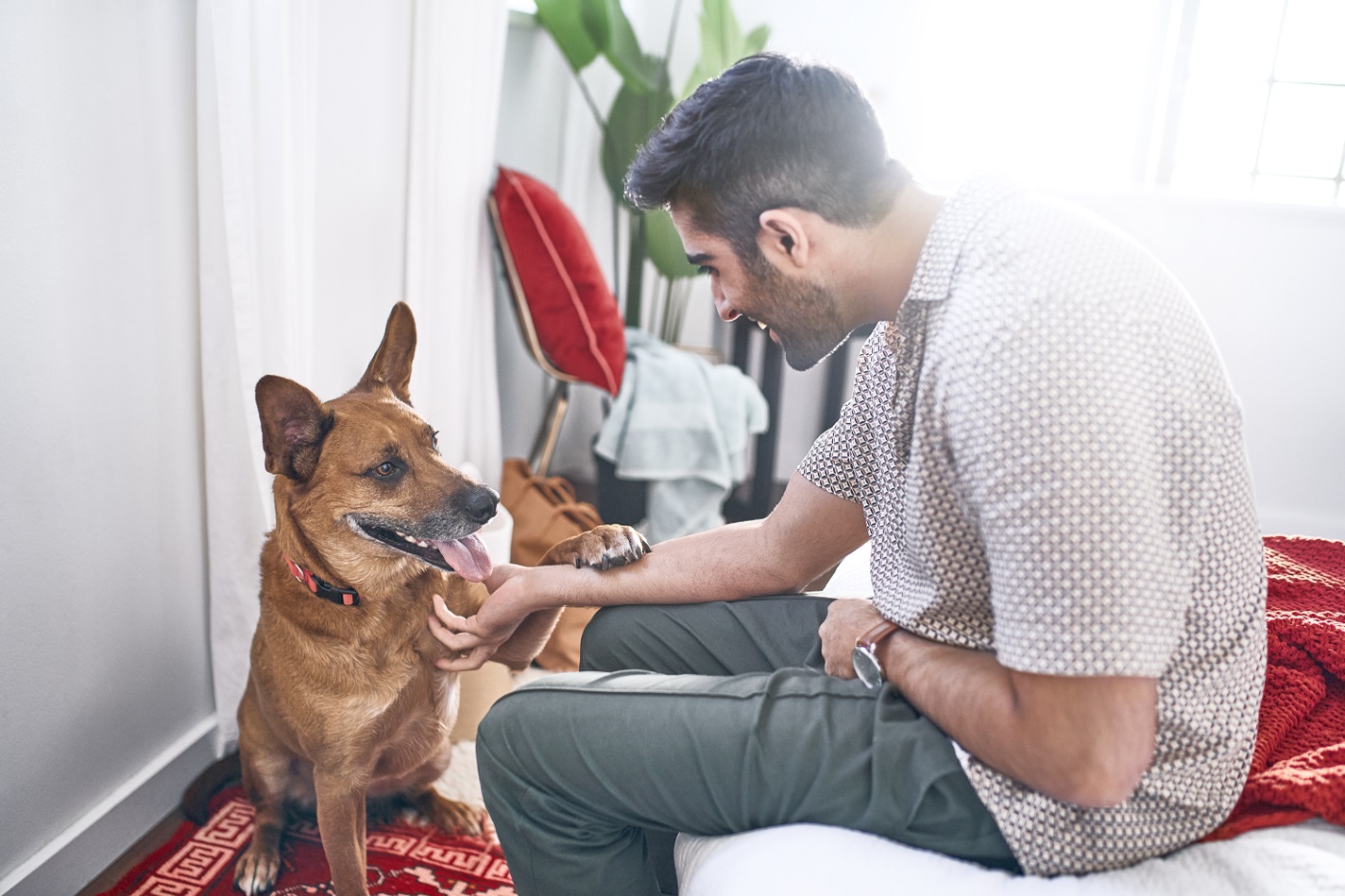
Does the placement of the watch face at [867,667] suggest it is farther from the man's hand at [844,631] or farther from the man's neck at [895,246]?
the man's neck at [895,246]

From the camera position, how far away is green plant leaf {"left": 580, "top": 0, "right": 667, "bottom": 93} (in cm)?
303

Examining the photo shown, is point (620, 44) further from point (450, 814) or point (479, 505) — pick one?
point (450, 814)

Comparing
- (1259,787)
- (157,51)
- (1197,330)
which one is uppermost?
(157,51)

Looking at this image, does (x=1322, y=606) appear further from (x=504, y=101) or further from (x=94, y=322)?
(x=504, y=101)

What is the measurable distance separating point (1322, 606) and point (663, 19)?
3.28 metres

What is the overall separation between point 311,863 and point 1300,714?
1.44m

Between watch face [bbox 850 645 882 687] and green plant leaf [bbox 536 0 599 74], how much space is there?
2.56 meters

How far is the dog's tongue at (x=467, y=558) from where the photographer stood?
1.36m

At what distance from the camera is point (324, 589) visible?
1.36m

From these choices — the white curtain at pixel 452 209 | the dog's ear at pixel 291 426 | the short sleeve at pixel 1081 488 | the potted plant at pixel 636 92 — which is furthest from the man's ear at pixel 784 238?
the potted plant at pixel 636 92

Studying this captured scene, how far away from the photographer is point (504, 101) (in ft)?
11.2

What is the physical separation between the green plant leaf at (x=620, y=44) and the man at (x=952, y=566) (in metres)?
2.19

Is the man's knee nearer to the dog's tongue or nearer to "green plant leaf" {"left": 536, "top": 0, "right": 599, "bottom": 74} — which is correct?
the dog's tongue

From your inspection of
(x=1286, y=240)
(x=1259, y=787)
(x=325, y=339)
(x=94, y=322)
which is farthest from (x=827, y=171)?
(x=1286, y=240)
